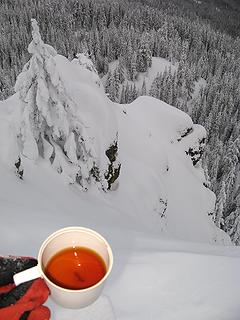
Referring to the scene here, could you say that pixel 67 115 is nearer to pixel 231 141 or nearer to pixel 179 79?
pixel 231 141

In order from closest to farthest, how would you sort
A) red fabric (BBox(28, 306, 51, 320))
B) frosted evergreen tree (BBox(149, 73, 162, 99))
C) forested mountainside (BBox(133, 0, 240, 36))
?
red fabric (BBox(28, 306, 51, 320)) < frosted evergreen tree (BBox(149, 73, 162, 99)) < forested mountainside (BBox(133, 0, 240, 36))

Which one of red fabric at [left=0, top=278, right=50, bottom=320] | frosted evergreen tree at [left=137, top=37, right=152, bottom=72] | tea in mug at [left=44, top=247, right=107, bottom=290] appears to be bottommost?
frosted evergreen tree at [left=137, top=37, right=152, bottom=72]

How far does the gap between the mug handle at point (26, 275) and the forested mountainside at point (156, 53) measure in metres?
37.8

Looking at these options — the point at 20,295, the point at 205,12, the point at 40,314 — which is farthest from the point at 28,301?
the point at 205,12

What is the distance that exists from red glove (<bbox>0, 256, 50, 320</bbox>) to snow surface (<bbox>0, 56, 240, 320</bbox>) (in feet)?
1.88

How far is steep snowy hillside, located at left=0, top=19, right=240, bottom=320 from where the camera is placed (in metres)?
3.09

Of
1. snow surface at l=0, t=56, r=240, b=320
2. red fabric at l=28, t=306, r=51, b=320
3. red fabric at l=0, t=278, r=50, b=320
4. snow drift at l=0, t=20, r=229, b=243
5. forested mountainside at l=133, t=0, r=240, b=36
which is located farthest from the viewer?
forested mountainside at l=133, t=0, r=240, b=36

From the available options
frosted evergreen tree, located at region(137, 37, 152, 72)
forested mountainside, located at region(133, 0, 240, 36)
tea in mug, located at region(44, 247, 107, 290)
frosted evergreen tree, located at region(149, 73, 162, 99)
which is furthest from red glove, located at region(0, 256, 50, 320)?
forested mountainside, located at region(133, 0, 240, 36)

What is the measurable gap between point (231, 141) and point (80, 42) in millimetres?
45373

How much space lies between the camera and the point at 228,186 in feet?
153

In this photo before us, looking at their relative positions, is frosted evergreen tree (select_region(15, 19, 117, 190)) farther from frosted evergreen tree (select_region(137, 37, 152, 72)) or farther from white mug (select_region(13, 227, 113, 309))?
frosted evergreen tree (select_region(137, 37, 152, 72))

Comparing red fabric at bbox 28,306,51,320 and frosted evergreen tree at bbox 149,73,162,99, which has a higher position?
red fabric at bbox 28,306,51,320

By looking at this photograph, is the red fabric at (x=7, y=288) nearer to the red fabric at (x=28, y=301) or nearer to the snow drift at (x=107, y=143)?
the red fabric at (x=28, y=301)

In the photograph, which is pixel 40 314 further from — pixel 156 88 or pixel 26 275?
pixel 156 88
